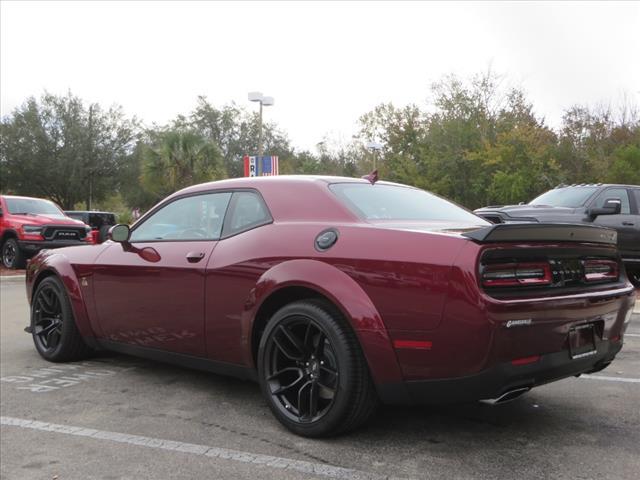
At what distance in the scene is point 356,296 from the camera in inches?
126

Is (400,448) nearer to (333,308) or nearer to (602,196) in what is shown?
(333,308)

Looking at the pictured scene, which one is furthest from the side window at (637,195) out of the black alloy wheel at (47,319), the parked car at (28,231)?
the parked car at (28,231)

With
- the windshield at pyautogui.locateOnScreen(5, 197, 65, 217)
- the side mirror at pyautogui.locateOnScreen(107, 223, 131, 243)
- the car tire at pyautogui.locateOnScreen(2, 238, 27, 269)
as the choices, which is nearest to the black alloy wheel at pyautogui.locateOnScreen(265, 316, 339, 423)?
the side mirror at pyautogui.locateOnScreen(107, 223, 131, 243)

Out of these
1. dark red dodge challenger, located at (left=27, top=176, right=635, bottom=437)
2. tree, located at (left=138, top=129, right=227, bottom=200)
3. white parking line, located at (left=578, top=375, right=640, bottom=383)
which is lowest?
white parking line, located at (left=578, top=375, right=640, bottom=383)

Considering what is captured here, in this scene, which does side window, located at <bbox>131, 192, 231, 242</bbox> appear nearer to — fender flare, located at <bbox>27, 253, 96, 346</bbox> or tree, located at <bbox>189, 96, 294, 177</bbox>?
fender flare, located at <bbox>27, 253, 96, 346</bbox>

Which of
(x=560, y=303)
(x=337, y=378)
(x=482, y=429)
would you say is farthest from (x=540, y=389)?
(x=337, y=378)

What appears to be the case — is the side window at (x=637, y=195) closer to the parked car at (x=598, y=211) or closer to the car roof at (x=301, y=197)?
the parked car at (x=598, y=211)

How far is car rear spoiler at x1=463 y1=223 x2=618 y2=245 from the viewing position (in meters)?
2.95

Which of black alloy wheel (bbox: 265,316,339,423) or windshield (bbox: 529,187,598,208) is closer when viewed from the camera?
black alloy wheel (bbox: 265,316,339,423)

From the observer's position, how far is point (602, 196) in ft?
33.4

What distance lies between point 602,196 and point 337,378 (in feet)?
27.4

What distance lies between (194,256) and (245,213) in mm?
436

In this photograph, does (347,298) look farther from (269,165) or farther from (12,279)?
(269,165)

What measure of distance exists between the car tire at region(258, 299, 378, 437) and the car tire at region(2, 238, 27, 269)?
13.0 metres
